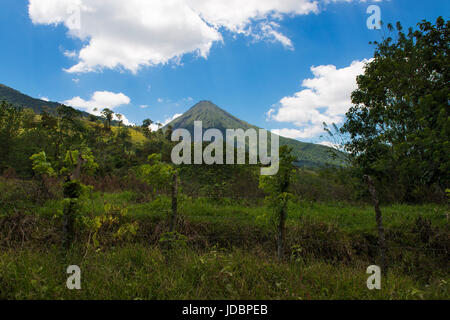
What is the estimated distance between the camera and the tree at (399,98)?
25.8 ft

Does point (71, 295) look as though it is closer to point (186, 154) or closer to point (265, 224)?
point (265, 224)

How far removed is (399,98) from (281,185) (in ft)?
27.8

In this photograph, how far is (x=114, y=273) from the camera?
3.02 m

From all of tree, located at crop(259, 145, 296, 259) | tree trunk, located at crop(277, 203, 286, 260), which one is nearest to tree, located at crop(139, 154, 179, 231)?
tree, located at crop(259, 145, 296, 259)

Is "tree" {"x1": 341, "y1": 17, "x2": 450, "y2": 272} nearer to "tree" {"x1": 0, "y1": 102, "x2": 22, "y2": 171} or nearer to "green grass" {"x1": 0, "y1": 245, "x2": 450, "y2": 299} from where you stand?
"green grass" {"x1": 0, "y1": 245, "x2": 450, "y2": 299}

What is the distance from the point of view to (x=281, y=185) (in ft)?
14.7

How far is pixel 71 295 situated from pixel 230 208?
5.29 m

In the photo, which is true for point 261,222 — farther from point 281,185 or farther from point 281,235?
point 281,185

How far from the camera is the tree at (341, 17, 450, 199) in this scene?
7879 mm

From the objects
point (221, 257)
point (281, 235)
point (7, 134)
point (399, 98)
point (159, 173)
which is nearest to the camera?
point (221, 257)

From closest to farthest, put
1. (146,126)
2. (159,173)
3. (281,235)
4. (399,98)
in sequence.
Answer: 1. (159,173)
2. (281,235)
3. (399,98)
4. (146,126)

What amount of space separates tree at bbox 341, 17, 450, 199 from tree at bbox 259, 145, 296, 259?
352cm

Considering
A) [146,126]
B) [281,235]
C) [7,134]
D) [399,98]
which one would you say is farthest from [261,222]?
[146,126]
